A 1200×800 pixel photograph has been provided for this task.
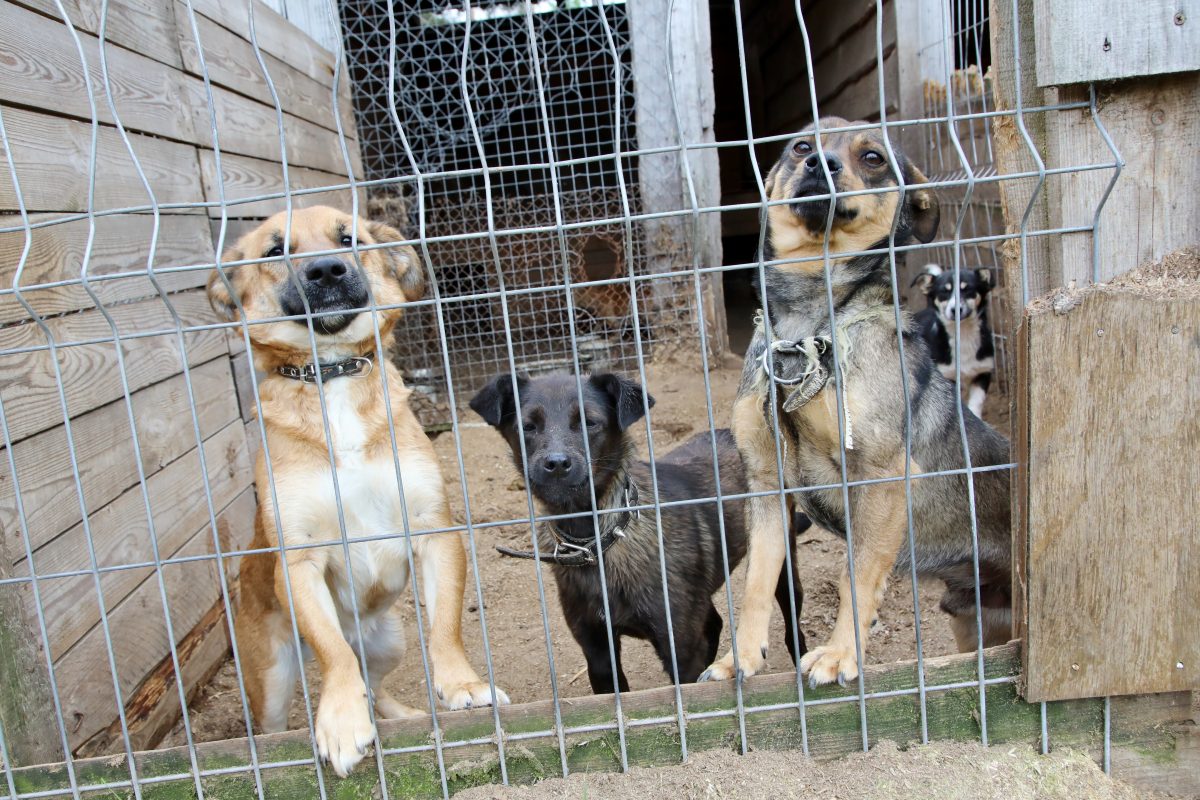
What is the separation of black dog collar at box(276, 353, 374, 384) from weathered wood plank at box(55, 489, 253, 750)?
35.1 inches

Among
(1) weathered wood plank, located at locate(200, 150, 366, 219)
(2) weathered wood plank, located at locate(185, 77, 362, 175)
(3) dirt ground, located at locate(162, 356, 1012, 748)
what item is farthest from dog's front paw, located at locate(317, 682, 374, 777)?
(1) weathered wood plank, located at locate(200, 150, 366, 219)

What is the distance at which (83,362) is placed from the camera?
327 centimetres

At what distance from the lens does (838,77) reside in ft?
31.9

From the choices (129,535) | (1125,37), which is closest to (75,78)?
(129,535)

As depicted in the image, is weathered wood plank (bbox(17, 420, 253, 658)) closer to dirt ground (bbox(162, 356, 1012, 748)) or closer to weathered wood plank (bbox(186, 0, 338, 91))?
dirt ground (bbox(162, 356, 1012, 748))

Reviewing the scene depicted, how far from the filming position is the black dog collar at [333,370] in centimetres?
301

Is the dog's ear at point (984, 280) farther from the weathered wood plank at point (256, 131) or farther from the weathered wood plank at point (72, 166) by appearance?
the weathered wood plank at point (72, 166)

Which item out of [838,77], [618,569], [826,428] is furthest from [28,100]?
[838,77]

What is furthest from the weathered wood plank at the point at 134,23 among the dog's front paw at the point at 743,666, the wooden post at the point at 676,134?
the wooden post at the point at 676,134

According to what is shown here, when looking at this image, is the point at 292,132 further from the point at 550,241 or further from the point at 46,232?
the point at 46,232

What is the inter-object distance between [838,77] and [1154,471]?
8384 millimetres

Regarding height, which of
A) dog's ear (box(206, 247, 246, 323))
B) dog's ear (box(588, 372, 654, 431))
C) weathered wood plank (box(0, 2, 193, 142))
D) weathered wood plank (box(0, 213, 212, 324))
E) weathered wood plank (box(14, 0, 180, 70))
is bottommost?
dog's ear (box(588, 372, 654, 431))

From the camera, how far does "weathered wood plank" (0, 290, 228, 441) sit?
2.86 m

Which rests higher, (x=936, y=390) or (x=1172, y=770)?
(x=936, y=390)
